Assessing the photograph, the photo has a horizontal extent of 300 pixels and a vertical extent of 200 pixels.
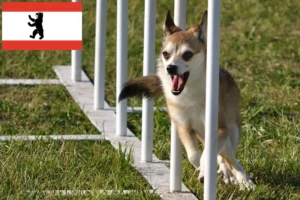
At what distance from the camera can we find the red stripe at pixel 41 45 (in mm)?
9105

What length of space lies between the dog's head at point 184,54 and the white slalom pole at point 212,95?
543 mm

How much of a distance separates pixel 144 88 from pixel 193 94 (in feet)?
1.84

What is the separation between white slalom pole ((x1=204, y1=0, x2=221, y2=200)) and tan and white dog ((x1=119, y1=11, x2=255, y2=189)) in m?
0.44

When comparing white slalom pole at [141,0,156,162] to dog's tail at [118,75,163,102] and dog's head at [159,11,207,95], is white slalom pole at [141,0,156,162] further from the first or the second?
dog's head at [159,11,207,95]

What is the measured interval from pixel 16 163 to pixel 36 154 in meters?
0.30

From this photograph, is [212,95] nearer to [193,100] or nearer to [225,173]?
[193,100]

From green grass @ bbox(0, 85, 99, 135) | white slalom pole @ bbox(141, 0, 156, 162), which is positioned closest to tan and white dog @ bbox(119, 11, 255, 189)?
white slalom pole @ bbox(141, 0, 156, 162)

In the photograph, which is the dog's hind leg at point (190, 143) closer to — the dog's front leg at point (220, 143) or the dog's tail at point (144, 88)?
the dog's front leg at point (220, 143)

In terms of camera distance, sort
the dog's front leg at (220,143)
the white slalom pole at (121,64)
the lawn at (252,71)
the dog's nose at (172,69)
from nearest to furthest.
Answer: the dog's nose at (172,69)
the dog's front leg at (220,143)
the lawn at (252,71)
the white slalom pole at (121,64)

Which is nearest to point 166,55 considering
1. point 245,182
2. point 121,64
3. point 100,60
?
point 245,182

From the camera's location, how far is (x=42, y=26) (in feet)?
26.9

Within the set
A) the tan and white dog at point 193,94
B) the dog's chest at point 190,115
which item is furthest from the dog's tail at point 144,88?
the dog's chest at point 190,115

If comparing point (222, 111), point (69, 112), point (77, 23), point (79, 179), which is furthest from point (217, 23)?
point (77, 23)

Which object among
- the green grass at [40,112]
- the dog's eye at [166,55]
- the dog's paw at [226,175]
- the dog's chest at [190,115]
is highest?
the dog's eye at [166,55]
